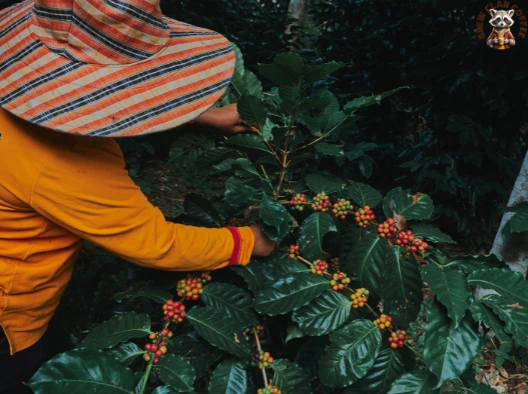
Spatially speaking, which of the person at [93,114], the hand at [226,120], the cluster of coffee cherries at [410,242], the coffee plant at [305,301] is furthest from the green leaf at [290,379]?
the hand at [226,120]

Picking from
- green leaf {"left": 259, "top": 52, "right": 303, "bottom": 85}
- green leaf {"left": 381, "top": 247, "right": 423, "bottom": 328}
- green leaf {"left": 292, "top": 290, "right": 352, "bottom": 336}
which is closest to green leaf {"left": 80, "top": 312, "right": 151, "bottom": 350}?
green leaf {"left": 292, "top": 290, "right": 352, "bottom": 336}

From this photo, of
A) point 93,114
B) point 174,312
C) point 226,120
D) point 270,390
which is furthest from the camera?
point 226,120

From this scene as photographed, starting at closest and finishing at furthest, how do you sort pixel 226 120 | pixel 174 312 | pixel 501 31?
pixel 174 312 < pixel 226 120 < pixel 501 31

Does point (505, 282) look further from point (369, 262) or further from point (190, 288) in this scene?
point (190, 288)

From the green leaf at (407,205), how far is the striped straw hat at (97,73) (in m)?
0.59

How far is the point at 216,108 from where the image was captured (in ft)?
4.98

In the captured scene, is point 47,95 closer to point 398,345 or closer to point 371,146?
point 398,345

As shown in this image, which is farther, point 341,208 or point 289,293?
point 341,208

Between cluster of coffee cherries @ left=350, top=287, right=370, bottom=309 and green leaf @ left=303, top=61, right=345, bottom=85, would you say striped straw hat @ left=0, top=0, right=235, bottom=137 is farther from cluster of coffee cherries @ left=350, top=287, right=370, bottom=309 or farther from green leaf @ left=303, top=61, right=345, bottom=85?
Result: cluster of coffee cherries @ left=350, top=287, right=370, bottom=309

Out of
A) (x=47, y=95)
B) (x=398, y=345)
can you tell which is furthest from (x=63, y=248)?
(x=398, y=345)

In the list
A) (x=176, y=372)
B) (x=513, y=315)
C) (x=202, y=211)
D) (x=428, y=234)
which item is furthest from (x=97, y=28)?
(x=513, y=315)

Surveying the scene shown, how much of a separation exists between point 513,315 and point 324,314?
421 millimetres

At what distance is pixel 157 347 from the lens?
1.14 m

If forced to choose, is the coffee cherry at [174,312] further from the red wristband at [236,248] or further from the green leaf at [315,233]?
the green leaf at [315,233]
